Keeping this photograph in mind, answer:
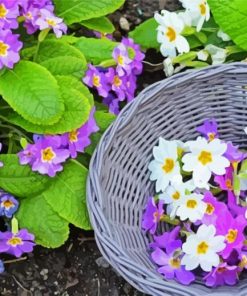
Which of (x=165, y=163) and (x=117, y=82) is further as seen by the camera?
(x=117, y=82)

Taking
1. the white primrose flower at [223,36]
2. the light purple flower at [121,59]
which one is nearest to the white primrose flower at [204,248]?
the light purple flower at [121,59]

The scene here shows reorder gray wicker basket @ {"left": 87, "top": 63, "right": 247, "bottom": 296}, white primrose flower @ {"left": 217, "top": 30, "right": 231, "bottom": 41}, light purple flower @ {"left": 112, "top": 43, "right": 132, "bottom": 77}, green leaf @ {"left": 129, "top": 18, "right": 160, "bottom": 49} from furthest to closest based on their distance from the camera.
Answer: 1. green leaf @ {"left": 129, "top": 18, "right": 160, "bottom": 49}
2. white primrose flower @ {"left": 217, "top": 30, "right": 231, "bottom": 41}
3. light purple flower @ {"left": 112, "top": 43, "right": 132, "bottom": 77}
4. gray wicker basket @ {"left": 87, "top": 63, "right": 247, "bottom": 296}

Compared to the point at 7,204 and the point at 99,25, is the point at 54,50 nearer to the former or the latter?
the point at 99,25

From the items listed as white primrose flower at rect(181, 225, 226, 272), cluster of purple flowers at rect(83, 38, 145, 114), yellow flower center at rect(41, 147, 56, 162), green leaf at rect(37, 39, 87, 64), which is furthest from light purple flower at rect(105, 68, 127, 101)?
white primrose flower at rect(181, 225, 226, 272)

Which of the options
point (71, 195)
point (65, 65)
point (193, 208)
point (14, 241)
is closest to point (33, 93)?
point (65, 65)

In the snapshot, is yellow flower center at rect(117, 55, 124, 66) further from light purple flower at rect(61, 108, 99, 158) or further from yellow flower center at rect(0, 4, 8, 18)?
yellow flower center at rect(0, 4, 8, 18)

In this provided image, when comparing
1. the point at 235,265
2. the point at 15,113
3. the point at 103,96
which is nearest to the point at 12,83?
the point at 15,113
